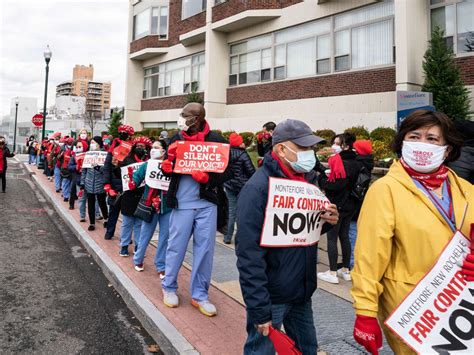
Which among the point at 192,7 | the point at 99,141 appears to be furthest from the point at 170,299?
the point at 192,7

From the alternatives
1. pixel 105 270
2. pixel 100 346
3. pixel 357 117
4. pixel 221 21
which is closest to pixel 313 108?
pixel 357 117

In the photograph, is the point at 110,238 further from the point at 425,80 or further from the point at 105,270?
the point at 425,80

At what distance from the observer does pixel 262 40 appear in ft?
63.3

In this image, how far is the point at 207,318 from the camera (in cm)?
427

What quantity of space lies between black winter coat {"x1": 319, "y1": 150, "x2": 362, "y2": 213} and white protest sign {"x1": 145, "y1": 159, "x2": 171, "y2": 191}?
7.35ft

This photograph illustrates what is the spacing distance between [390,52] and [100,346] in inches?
543

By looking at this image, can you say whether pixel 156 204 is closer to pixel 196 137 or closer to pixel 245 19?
pixel 196 137

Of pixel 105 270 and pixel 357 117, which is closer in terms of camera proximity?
pixel 105 270

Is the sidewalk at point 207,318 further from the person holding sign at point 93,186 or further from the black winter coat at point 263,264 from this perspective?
the person holding sign at point 93,186

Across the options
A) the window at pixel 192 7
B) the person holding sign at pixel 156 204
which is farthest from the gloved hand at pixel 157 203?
the window at pixel 192 7

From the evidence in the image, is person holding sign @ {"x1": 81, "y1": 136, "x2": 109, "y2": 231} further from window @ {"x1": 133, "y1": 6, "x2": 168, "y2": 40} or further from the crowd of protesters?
window @ {"x1": 133, "y1": 6, "x2": 168, "y2": 40}

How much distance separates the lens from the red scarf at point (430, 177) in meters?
2.28

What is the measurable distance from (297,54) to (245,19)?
130 inches

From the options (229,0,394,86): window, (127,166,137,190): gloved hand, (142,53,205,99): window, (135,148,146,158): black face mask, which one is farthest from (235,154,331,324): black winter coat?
(142,53,205,99): window
